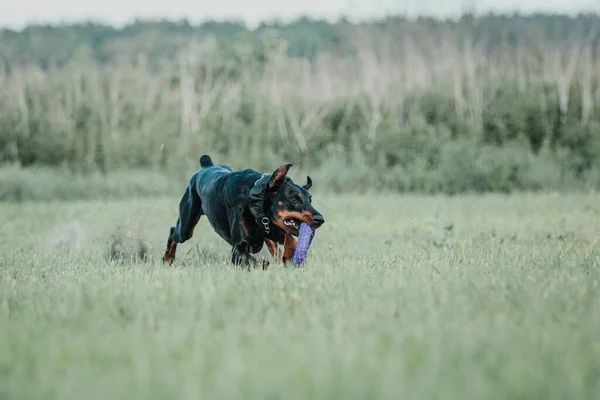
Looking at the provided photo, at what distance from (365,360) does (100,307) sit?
2.12m

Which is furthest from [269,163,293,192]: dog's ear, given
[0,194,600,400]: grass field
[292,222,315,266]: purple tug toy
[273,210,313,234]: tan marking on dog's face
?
[0,194,600,400]: grass field

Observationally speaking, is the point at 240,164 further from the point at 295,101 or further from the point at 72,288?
the point at 72,288

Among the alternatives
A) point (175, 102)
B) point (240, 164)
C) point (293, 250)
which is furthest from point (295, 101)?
point (293, 250)

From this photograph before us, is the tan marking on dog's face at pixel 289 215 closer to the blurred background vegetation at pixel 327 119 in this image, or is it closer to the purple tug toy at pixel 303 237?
the purple tug toy at pixel 303 237

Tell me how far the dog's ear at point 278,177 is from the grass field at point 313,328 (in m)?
0.74

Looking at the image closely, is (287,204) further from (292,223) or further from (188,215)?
(188,215)

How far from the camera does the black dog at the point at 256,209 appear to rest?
726 centimetres

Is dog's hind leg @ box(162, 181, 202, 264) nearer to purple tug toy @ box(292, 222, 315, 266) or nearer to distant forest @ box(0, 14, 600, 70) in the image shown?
purple tug toy @ box(292, 222, 315, 266)

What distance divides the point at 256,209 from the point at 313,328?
300cm

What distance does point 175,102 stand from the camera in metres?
30.7

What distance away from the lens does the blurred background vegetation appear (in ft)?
72.7

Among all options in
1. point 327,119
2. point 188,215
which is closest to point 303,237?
point 188,215

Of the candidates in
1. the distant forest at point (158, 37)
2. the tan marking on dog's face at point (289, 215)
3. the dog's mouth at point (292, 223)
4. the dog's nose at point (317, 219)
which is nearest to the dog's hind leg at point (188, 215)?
the tan marking on dog's face at point (289, 215)

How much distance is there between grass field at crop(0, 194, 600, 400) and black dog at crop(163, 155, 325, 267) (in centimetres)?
36
